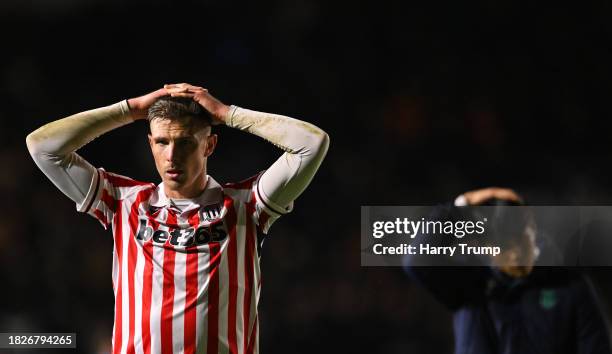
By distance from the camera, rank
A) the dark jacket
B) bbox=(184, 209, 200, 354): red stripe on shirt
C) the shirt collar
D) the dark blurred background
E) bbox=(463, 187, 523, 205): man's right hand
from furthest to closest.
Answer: the dark blurred background, bbox=(463, 187, 523, 205): man's right hand, the dark jacket, the shirt collar, bbox=(184, 209, 200, 354): red stripe on shirt

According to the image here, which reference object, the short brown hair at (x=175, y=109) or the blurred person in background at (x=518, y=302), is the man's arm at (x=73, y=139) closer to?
the short brown hair at (x=175, y=109)

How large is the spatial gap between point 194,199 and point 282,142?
29 centimetres

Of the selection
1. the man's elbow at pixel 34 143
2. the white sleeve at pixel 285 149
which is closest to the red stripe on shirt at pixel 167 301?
the white sleeve at pixel 285 149

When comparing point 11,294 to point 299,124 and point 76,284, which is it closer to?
point 76,284

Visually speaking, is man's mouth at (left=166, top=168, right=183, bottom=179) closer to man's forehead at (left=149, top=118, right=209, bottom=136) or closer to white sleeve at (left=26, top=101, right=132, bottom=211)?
man's forehead at (left=149, top=118, right=209, bottom=136)

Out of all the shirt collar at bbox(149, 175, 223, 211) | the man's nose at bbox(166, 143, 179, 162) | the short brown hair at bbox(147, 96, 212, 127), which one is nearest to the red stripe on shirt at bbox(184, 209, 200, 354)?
the shirt collar at bbox(149, 175, 223, 211)

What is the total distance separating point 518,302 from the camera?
250cm

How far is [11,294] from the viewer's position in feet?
12.9

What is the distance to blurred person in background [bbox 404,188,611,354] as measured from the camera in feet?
7.89

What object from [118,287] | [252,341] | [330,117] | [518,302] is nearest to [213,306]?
[252,341]

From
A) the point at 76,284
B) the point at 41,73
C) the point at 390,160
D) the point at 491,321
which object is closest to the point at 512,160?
the point at 390,160

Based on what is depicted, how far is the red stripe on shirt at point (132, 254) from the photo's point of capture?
2172 mm

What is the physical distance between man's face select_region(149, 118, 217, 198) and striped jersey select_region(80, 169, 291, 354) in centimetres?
9

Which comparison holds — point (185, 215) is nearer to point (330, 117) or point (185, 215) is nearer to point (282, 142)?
point (282, 142)
